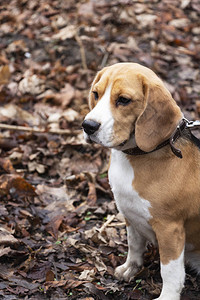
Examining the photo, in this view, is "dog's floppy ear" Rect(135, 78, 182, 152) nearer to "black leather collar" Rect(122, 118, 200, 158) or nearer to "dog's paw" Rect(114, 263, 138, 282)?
"black leather collar" Rect(122, 118, 200, 158)

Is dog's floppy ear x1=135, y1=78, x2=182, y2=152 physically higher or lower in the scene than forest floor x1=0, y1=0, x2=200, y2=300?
higher

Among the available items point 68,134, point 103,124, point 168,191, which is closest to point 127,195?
point 168,191

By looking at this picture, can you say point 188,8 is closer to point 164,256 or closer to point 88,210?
point 88,210

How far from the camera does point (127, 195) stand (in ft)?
10.7

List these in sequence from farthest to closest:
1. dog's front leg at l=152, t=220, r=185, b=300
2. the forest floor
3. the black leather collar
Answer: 1. the forest floor
2. dog's front leg at l=152, t=220, r=185, b=300
3. the black leather collar

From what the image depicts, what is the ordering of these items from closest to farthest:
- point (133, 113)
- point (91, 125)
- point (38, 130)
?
1. point (91, 125)
2. point (133, 113)
3. point (38, 130)

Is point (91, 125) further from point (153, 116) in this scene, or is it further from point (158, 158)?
point (158, 158)

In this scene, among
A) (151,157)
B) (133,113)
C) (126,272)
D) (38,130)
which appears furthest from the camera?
(38,130)

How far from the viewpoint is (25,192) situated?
459 cm

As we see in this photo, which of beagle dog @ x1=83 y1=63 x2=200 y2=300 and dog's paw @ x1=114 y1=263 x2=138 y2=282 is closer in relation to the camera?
beagle dog @ x1=83 y1=63 x2=200 y2=300

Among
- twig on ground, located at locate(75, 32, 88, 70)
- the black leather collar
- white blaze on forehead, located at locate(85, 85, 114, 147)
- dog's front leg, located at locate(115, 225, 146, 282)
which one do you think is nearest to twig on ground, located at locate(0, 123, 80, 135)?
twig on ground, located at locate(75, 32, 88, 70)

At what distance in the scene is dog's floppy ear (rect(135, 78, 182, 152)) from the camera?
3.00 metres

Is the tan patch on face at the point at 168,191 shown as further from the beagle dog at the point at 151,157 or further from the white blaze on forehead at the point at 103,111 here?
the white blaze on forehead at the point at 103,111

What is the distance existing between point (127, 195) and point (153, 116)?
67 centimetres
